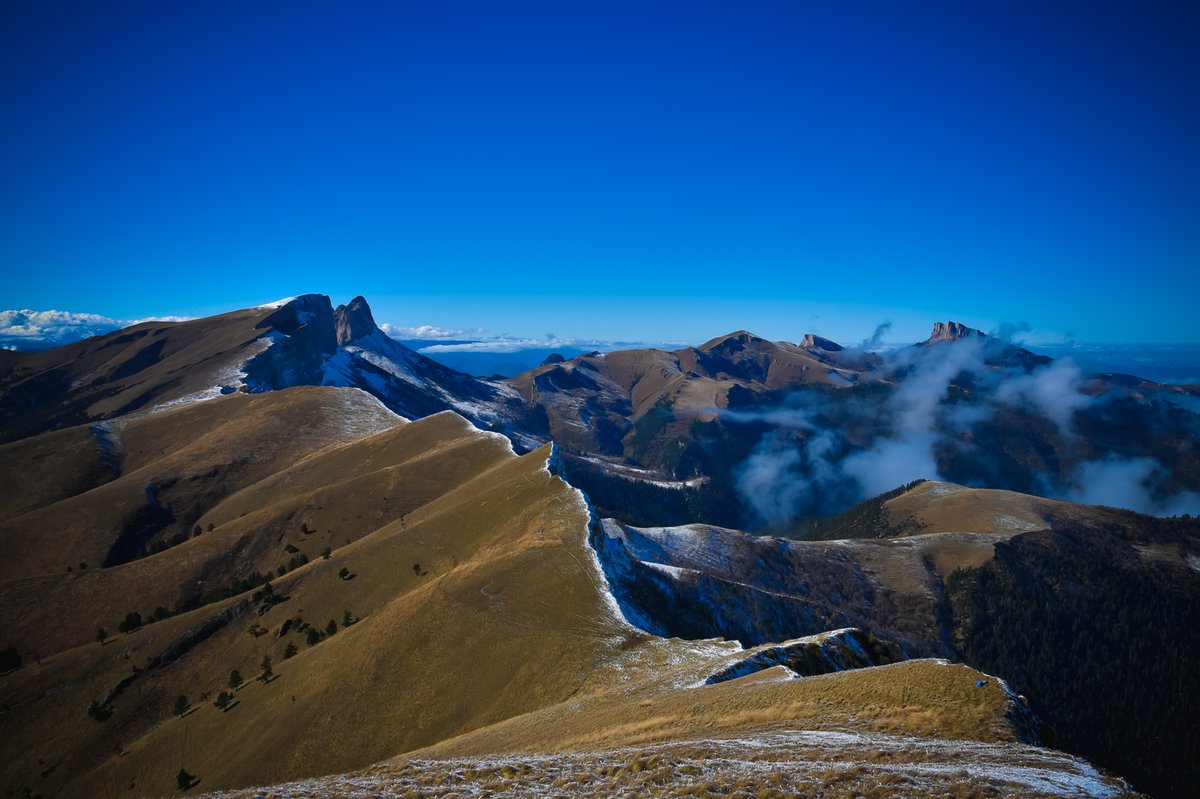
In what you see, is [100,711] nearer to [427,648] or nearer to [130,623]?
[130,623]

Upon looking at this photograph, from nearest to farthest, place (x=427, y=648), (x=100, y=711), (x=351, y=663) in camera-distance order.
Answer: (x=427, y=648)
(x=351, y=663)
(x=100, y=711)

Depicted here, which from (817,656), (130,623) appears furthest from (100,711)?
Answer: (817,656)

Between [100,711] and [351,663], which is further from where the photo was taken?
[100,711]

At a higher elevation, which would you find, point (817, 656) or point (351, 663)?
point (817, 656)

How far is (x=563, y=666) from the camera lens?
56.5 m

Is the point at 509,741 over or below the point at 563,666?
over

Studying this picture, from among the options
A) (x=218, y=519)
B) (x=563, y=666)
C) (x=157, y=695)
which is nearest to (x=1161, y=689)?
(x=563, y=666)

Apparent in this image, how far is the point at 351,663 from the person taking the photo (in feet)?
214

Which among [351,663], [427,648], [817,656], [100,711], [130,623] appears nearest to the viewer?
[817,656]

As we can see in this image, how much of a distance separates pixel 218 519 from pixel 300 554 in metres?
45.3

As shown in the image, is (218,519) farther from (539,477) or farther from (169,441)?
(539,477)

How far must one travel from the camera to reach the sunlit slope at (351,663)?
56031mm

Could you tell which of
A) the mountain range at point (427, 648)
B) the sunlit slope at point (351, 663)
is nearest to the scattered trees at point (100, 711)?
the mountain range at point (427, 648)

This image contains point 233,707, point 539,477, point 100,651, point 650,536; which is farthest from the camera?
point 650,536
